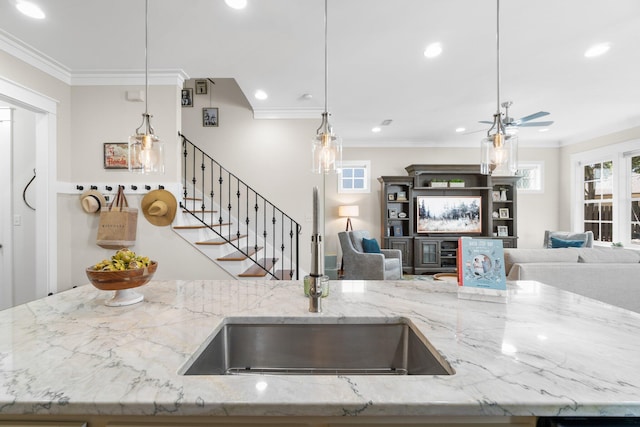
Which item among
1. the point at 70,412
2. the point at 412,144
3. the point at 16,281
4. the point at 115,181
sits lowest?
the point at 16,281

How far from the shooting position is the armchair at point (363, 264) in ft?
14.0

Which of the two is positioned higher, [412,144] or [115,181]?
[412,144]

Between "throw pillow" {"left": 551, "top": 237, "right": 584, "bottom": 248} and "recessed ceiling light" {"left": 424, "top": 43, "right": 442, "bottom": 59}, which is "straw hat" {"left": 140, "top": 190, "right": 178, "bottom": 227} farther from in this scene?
"throw pillow" {"left": 551, "top": 237, "right": 584, "bottom": 248}

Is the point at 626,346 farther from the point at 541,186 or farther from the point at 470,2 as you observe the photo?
the point at 541,186

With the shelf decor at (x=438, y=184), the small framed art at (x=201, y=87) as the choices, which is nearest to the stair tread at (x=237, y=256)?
the small framed art at (x=201, y=87)

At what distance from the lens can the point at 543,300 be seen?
1243 millimetres

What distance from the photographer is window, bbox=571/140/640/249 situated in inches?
182

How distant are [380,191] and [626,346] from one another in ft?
17.6

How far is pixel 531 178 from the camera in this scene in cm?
618

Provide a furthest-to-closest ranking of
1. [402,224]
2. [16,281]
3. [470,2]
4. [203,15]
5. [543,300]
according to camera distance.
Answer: [402,224]
[16,281]
[203,15]
[470,2]
[543,300]

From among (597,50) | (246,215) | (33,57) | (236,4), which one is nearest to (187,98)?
(33,57)

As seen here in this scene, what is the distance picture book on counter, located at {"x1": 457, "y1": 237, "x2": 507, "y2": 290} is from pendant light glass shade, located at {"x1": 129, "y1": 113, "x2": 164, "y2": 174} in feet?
5.56

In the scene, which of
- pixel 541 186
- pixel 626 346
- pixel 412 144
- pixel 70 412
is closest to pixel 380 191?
pixel 412 144

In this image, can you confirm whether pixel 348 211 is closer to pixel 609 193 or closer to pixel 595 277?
pixel 595 277
